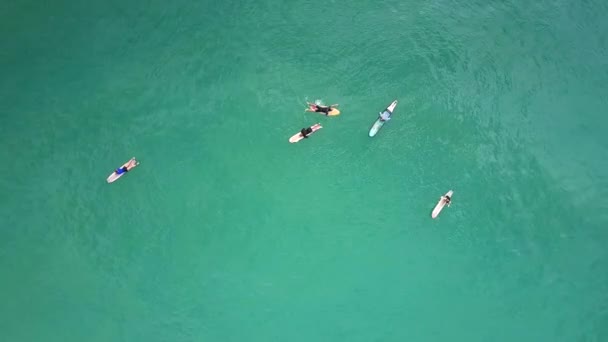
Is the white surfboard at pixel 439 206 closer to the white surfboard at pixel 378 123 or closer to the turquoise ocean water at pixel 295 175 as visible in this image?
the turquoise ocean water at pixel 295 175

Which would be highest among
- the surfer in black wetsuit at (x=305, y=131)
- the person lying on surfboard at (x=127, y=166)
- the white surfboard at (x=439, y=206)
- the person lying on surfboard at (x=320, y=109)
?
the person lying on surfboard at (x=127, y=166)

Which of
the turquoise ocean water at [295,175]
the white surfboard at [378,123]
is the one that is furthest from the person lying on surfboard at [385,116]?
the turquoise ocean water at [295,175]

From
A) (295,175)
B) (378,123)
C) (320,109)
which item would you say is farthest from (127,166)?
(378,123)

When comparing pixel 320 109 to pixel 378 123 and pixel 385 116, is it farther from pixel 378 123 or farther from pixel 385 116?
pixel 385 116

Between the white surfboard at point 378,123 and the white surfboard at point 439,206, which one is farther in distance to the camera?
the white surfboard at point 378,123

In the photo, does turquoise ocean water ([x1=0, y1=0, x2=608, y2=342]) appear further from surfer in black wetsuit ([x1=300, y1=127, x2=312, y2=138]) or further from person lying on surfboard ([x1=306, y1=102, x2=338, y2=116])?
surfer in black wetsuit ([x1=300, y1=127, x2=312, y2=138])

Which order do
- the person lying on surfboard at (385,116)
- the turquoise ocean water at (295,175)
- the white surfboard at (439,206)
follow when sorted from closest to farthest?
the turquoise ocean water at (295,175), the white surfboard at (439,206), the person lying on surfboard at (385,116)

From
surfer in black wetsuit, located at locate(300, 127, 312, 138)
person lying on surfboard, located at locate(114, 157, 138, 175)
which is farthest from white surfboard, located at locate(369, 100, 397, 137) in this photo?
person lying on surfboard, located at locate(114, 157, 138, 175)

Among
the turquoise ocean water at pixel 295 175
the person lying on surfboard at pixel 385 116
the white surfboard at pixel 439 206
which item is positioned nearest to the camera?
the turquoise ocean water at pixel 295 175
